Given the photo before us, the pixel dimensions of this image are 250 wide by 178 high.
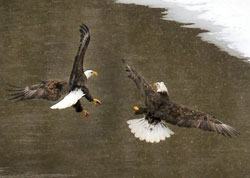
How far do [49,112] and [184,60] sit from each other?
3.20ft

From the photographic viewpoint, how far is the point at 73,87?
13.4 feet


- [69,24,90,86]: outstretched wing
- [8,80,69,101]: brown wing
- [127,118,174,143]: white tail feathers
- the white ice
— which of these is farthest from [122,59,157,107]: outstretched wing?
the white ice

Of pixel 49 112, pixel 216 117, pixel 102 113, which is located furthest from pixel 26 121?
pixel 216 117

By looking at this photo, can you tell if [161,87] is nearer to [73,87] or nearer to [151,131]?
[151,131]

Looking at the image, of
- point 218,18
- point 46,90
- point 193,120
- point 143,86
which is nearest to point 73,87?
point 46,90

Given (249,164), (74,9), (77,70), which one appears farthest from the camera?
(74,9)

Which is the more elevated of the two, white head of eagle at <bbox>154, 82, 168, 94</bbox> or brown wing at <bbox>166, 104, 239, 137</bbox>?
white head of eagle at <bbox>154, 82, 168, 94</bbox>

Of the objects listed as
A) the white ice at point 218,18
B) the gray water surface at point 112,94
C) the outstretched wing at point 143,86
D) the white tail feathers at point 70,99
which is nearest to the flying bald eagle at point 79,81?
the white tail feathers at point 70,99

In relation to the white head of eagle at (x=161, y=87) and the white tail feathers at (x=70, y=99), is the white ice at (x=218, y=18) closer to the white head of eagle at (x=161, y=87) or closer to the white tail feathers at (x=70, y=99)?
the white head of eagle at (x=161, y=87)

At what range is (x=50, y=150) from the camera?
14.6 feet

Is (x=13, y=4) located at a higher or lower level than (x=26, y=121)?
higher

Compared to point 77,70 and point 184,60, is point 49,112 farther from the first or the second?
point 184,60

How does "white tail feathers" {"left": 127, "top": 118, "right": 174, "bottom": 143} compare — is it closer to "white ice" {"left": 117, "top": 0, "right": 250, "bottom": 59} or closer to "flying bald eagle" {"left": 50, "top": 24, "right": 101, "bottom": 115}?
"flying bald eagle" {"left": 50, "top": 24, "right": 101, "bottom": 115}

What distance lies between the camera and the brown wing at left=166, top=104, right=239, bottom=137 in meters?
4.05
